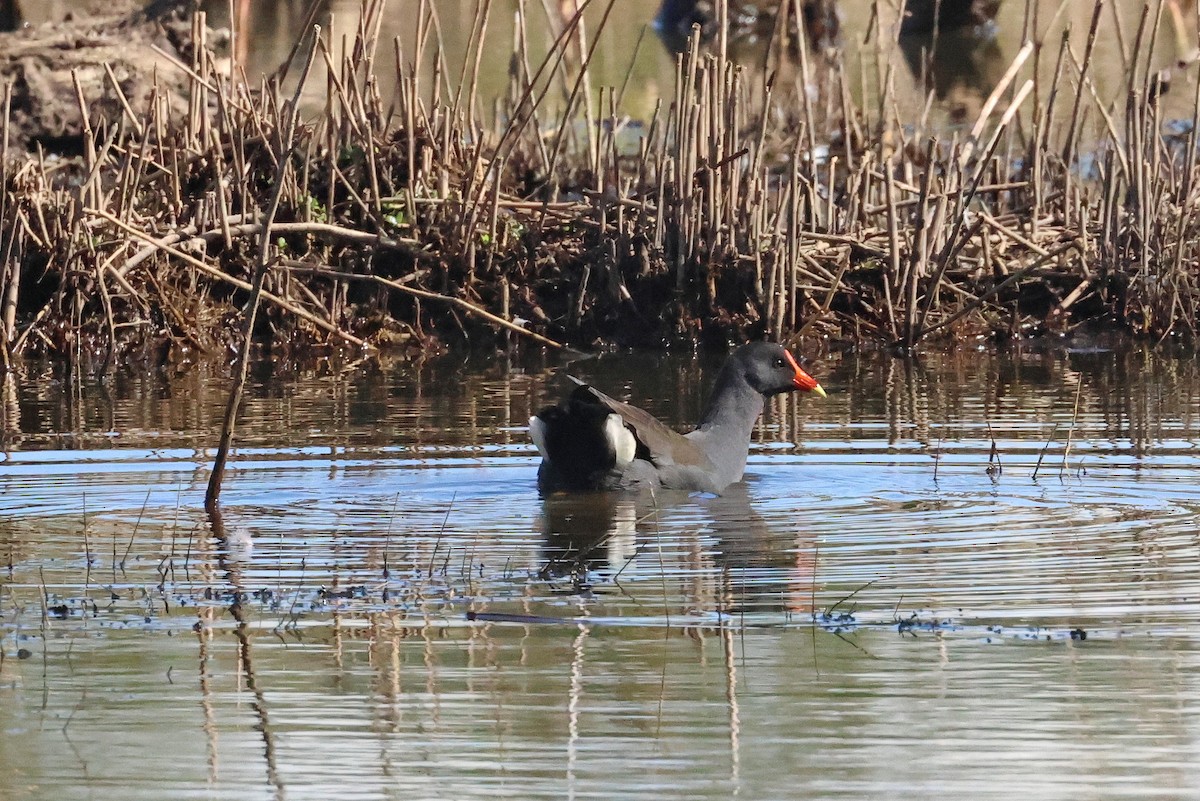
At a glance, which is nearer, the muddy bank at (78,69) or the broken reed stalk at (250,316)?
the broken reed stalk at (250,316)

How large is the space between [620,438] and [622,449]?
0.16ft

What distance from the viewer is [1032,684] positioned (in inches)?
184

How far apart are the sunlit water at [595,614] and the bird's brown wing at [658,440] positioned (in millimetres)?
196

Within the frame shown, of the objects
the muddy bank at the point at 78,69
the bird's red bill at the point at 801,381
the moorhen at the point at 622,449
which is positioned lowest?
the moorhen at the point at 622,449

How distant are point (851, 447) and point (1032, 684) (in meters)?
4.26

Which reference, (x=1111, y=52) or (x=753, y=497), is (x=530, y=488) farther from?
(x=1111, y=52)

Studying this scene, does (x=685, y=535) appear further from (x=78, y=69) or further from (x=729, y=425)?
(x=78, y=69)

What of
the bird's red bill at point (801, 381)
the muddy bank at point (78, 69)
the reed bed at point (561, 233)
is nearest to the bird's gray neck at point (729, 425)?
the bird's red bill at point (801, 381)

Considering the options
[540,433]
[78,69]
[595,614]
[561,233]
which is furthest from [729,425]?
[78,69]

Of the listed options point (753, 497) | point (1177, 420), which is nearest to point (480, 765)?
point (753, 497)

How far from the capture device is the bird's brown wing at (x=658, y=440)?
7.87m

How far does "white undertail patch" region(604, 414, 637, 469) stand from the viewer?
7.79m

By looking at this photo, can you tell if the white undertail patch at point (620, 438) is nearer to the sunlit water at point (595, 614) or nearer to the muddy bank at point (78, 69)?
the sunlit water at point (595, 614)

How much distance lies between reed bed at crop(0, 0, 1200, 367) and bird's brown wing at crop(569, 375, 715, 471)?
3.66m
